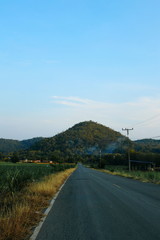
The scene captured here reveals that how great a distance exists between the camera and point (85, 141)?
175 meters

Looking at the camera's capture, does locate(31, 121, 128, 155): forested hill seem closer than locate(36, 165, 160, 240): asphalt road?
No

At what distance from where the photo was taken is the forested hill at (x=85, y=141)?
16212 centimetres

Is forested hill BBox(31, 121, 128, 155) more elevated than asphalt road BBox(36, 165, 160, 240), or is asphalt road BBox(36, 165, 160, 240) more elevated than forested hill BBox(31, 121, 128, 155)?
forested hill BBox(31, 121, 128, 155)

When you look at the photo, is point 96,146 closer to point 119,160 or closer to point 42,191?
point 119,160

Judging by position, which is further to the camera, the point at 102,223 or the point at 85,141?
the point at 85,141

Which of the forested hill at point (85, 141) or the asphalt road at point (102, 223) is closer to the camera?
→ the asphalt road at point (102, 223)

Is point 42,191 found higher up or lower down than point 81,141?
lower down

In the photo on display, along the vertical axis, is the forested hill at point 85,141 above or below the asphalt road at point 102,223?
above

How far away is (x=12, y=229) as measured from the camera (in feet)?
19.1

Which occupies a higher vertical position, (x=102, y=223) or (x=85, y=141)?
(x=85, y=141)

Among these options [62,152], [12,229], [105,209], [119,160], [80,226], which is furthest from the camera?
[62,152]

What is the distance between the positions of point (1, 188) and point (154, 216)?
6.64 meters

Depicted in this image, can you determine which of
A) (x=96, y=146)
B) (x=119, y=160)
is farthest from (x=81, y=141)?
(x=119, y=160)

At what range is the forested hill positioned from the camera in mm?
162125
